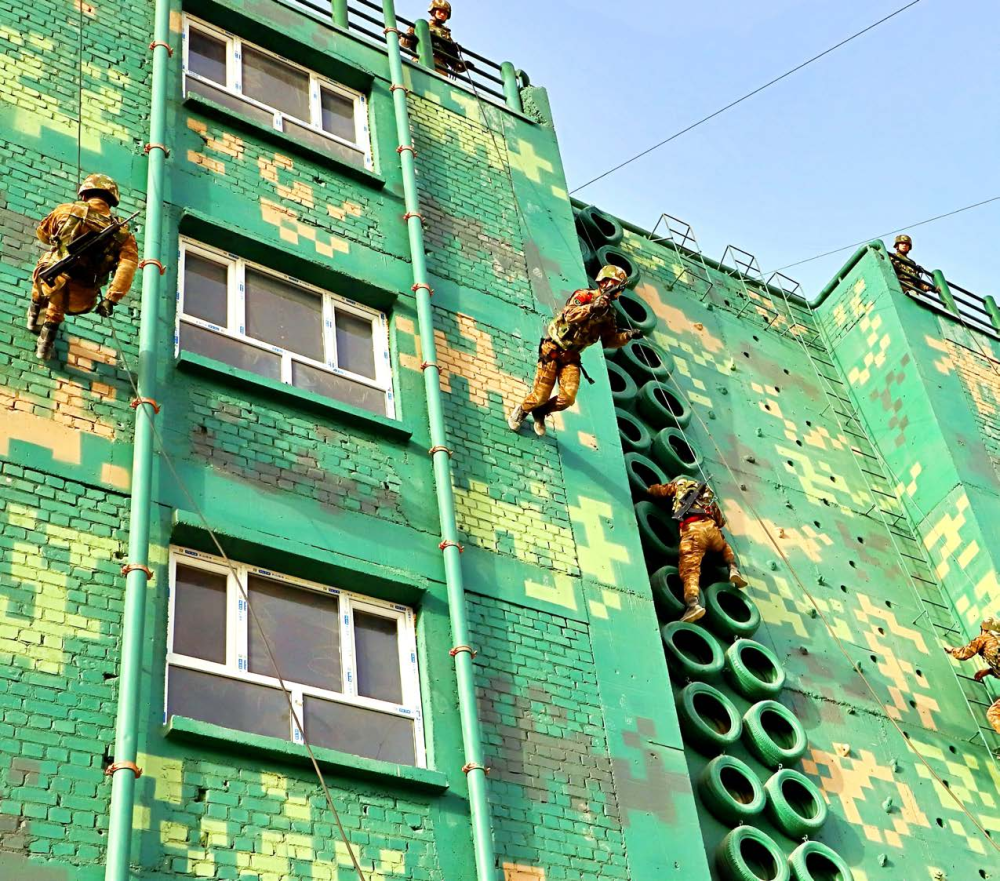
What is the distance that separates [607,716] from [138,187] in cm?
657

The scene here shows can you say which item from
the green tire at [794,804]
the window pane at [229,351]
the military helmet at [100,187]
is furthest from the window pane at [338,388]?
the green tire at [794,804]

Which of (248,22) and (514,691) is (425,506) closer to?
(514,691)

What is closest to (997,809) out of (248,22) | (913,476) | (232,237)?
(913,476)

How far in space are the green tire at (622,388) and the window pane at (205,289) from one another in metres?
5.60

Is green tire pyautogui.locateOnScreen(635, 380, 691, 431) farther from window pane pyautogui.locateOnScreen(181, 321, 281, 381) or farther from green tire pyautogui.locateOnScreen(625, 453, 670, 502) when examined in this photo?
window pane pyautogui.locateOnScreen(181, 321, 281, 381)

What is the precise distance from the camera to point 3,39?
14828mm

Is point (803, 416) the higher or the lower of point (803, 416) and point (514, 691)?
the higher

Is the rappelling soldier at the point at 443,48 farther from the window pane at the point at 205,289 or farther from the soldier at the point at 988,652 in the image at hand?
the soldier at the point at 988,652

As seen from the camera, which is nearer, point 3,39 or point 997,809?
point 3,39

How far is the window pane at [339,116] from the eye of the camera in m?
17.6

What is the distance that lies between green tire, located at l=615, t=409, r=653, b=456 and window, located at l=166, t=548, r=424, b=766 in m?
5.67

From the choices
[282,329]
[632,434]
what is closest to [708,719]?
[632,434]

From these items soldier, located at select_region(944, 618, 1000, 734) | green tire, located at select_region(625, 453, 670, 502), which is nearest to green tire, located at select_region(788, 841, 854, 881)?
soldier, located at select_region(944, 618, 1000, 734)

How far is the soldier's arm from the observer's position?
40.7 feet
